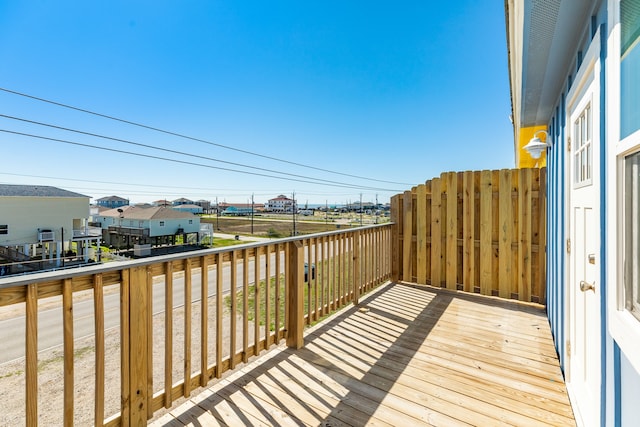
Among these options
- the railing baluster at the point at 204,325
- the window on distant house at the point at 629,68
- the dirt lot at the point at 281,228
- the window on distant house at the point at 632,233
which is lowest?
the dirt lot at the point at 281,228

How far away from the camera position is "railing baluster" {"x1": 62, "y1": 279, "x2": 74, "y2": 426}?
1265mm

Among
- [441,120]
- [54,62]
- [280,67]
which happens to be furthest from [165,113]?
[441,120]

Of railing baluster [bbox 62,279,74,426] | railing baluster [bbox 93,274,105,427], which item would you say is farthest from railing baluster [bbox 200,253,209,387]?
railing baluster [bbox 62,279,74,426]

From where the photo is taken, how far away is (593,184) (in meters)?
1.30

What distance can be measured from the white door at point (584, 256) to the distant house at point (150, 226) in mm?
34383

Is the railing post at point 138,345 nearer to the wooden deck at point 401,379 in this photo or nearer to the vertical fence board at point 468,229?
the wooden deck at point 401,379

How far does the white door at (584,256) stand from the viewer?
50.4 inches

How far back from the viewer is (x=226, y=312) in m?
6.59

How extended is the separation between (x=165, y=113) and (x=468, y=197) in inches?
831

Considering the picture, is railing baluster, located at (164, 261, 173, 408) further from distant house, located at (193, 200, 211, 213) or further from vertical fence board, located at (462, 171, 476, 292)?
distant house, located at (193, 200, 211, 213)

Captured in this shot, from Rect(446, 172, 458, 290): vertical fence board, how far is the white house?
150cm

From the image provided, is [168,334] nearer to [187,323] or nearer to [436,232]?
[187,323]

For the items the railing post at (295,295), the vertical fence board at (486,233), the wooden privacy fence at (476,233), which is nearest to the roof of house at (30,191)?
the wooden privacy fence at (476,233)

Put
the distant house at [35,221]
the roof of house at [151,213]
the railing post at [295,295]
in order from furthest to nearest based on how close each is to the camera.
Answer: the roof of house at [151,213] → the distant house at [35,221] → the railing post at [295,295]
